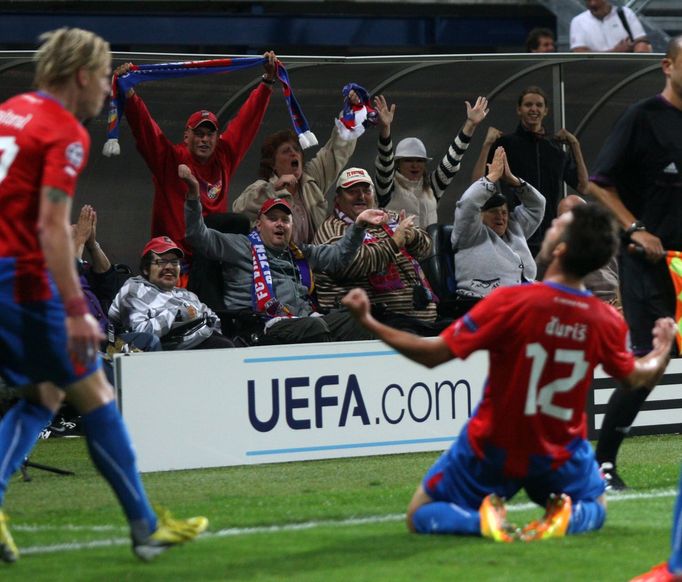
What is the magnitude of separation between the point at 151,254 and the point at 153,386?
1.59 meters

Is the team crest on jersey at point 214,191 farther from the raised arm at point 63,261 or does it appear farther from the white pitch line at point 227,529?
the raised arm at point 63,261

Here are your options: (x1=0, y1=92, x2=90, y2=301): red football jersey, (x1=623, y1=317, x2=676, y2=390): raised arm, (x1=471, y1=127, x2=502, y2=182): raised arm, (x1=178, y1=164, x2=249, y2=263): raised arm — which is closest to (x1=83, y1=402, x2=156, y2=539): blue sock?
(x1=0, y1=92, x2=90, y2=301): red football jersey

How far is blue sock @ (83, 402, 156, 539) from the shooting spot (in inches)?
200

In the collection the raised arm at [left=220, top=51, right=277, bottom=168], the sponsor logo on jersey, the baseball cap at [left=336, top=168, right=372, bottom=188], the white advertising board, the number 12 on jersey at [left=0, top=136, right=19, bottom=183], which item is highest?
the sponsor logo on jersey

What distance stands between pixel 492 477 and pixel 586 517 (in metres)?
0.44

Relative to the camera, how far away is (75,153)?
4.86m

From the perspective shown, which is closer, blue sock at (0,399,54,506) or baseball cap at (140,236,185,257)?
blue sock at (0,399,54,506)

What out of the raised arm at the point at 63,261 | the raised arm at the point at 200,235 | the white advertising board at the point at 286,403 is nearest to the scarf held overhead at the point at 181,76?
the raised arm at the point at 200,235

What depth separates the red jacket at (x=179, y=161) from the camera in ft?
33.6

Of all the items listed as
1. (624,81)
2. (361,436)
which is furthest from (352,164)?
(361,436)

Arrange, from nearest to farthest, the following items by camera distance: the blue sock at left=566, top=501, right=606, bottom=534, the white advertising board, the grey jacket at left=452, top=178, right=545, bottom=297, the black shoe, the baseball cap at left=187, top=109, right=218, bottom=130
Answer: the blue sock at left=566, top=501, right=606, bottom=534 < the black shoe < the white advertising board < the baseball cap at left=187, top=109, right=218, bottom=130 < the grey jacket at left=452, top=178, right=545, bottom=297

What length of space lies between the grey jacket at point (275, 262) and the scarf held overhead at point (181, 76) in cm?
80

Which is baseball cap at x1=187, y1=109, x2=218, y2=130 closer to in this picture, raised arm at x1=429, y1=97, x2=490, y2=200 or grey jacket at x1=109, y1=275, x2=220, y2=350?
grey jacket at x1=109, y1=275, x2=220, y2=350

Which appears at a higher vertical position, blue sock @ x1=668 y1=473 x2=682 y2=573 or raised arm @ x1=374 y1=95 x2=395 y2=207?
raised arm @ x1=374 y1=95 x2=395 y2=207
